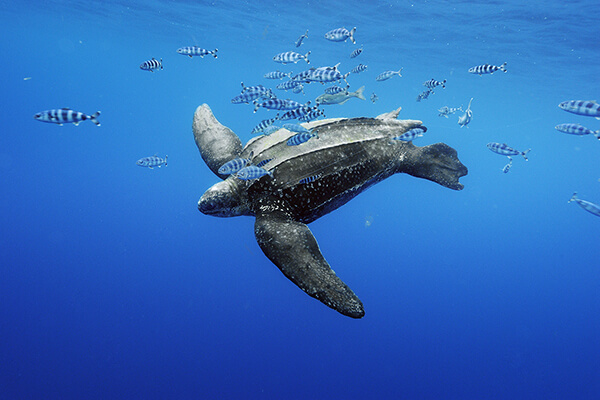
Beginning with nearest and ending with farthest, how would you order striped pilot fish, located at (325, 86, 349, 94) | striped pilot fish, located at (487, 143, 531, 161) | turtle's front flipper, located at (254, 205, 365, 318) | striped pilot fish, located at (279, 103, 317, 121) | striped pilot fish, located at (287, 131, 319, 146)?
turtle's front flipper, located at (254, 205, 365, 318), striped pilot fish, located at (287, 131, 319, 146), striped pilot fish, located at (279, 103, 317, 121), striped pilot fish, located at (325, 86, 349, 94), striped pilot fish, located at (487, 143, 531, 161)

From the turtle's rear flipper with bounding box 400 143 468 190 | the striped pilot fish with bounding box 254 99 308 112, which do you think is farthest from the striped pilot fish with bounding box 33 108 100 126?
the turtle's rear flipper with bounding box 400 143 468 190

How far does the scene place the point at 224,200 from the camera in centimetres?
356

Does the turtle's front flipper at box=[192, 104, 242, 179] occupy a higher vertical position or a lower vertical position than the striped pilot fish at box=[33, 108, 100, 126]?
lower

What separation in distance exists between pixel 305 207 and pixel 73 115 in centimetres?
291

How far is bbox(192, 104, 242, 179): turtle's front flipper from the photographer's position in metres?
4.22

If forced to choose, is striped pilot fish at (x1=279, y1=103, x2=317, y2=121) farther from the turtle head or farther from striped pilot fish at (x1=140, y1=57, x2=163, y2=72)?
striped pilot fish at (x1=140, y1=57, x2=163, y2=72)

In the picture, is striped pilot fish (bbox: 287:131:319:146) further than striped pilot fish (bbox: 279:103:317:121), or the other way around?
striped pilot fish (bbox: 279:103:317:121)

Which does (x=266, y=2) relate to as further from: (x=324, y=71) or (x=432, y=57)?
(x=324, y=71)

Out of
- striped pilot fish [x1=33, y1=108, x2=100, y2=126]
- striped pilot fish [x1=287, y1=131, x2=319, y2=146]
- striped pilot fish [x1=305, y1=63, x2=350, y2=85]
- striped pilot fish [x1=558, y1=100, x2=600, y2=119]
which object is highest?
striped pilot fish [x1=558, y1=100, x2=600, y2=119]

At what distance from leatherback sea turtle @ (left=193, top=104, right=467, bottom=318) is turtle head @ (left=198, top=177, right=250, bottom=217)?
12 mm

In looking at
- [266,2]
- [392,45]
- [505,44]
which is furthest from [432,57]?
[266,2]

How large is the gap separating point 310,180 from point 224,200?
1082 millimetres

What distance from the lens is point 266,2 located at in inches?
622

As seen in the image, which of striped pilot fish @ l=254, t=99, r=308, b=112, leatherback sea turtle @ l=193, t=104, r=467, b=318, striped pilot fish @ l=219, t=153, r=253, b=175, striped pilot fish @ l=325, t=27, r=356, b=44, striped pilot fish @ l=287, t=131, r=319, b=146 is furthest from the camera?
striped pilot fish @ l=325, t=27, r=356, b=44
